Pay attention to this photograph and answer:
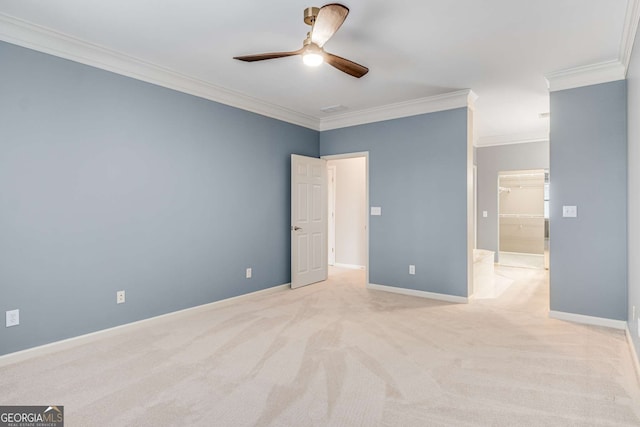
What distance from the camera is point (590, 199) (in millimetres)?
3611

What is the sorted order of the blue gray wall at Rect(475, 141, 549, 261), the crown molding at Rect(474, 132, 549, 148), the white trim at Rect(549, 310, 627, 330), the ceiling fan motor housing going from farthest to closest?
the blue gray wall at Rect(475, 141, 549, 261), the crown molding at Rect(474, 132, 549, 148), the white trim at Rect(549, 310, 627, 330), the ceiling fan motor housing

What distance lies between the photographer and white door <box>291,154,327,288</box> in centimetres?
525

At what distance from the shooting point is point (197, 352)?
9.64 feet

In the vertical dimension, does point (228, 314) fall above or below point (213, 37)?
below

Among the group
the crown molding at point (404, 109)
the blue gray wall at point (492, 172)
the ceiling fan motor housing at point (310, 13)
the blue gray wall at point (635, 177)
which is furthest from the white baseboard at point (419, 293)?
the ceiling fan motor housing at point (310, 13)

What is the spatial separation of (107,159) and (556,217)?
4587mm

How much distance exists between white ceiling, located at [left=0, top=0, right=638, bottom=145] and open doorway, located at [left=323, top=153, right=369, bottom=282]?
2.89 meters

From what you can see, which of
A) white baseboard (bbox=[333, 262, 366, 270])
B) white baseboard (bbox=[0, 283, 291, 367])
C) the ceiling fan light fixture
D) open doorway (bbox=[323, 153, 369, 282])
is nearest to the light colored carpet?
white baseboard (bbox=[0, 283, 291, 367])

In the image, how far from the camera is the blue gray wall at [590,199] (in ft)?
11.4

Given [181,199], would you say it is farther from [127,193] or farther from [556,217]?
[556,217]

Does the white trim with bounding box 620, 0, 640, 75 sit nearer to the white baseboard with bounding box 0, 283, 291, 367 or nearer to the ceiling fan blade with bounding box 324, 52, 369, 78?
the ceiling fan blade with bounding box 324, 52, 369, 78

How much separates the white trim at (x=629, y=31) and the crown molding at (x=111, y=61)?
3722mm

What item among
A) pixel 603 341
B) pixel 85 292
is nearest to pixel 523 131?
pixel 603 341

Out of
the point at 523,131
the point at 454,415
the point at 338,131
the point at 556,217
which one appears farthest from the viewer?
the point at 523,131
